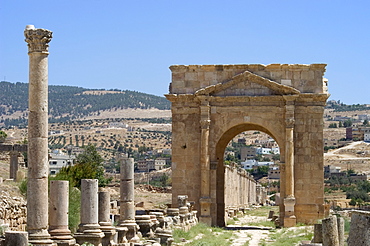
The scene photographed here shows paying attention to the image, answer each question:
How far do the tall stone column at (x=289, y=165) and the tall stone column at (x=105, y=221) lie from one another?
13.1 metres

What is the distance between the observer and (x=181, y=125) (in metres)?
34.8

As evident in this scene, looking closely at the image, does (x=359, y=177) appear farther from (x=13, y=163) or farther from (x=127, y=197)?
(x=127, y=197)

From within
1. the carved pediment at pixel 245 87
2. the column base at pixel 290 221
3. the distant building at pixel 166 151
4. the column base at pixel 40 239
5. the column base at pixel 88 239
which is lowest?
the column base at pixel 290 221

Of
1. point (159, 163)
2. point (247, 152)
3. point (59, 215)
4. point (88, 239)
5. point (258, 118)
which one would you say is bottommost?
point (88, 239)

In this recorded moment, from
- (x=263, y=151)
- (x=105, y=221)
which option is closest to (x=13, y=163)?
(x=105, y=221)

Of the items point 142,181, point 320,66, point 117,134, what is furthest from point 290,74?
point 117,134

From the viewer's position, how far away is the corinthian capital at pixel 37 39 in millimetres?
17219

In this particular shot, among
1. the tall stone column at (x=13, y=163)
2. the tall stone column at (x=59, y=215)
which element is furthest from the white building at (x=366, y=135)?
the tall stone column at (x=59, y=215)

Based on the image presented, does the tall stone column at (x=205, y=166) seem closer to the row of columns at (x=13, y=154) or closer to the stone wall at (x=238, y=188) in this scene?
the stone wall at (x=238, y=188)

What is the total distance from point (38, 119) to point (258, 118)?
1775cm

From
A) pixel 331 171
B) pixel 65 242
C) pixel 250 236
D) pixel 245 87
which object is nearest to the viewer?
pixel 65 242

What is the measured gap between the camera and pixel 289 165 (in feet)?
111

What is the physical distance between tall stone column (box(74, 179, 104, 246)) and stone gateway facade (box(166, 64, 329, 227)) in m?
14.3

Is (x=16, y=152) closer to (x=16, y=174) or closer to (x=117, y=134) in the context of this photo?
(x=16, y=174)
